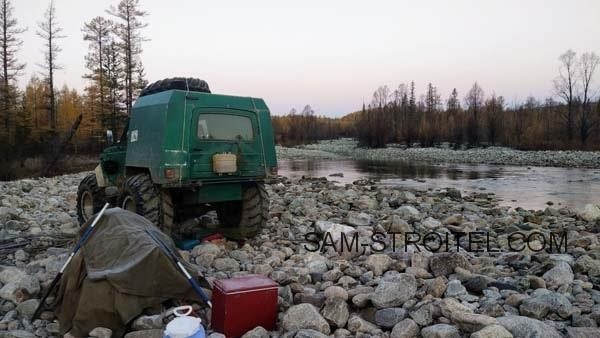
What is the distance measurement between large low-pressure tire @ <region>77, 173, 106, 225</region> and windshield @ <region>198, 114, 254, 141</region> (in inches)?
111

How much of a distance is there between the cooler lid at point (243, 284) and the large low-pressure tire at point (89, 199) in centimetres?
488

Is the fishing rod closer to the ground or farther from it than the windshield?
closer to the ground

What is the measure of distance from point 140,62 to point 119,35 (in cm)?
263

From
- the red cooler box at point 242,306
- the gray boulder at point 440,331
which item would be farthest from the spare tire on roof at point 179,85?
the gray boulder at point 440,331

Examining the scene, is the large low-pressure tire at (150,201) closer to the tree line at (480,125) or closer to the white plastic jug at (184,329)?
the white plastic jug at (184,329)

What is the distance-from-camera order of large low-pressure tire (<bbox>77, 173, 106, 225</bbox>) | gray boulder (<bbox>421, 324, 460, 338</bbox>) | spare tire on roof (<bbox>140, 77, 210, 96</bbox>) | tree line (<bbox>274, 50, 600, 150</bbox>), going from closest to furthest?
gray boulder (<bbox>421, 324, 460, 338</bbox>) → spare tire on roof (<bbox>140, 77, 210, 96</bbox>) → large low-pressure tire (<bbox>77, 173, 106, 225</bbox>) → tree line (<bbox>274, 50, 600, 150</bbox>)

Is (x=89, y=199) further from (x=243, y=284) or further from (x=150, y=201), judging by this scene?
(x=243, y=284)

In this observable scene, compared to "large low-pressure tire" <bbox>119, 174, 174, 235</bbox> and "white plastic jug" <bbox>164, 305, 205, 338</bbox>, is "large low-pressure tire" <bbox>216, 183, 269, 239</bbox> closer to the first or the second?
"large low-pressure tire" <bbox>119, 174, 174, 235</bbox>

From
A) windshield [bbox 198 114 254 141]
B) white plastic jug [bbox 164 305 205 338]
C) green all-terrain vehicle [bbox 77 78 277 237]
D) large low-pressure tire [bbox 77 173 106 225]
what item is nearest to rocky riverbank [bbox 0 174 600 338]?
large low-pressure tire [bbox 77 173 106 225]

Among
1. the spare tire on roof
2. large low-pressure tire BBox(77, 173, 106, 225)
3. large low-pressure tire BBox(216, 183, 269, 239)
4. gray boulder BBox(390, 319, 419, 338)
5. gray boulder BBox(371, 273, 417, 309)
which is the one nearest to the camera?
gray boulder BBox(390, 319, 419, 338)

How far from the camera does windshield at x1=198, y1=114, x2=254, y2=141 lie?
6.43 metres

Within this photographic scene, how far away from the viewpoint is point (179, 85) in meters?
7.02

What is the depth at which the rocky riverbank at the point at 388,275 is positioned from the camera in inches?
148

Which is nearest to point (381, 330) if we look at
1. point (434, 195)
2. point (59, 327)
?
Result: point (59, 327)
